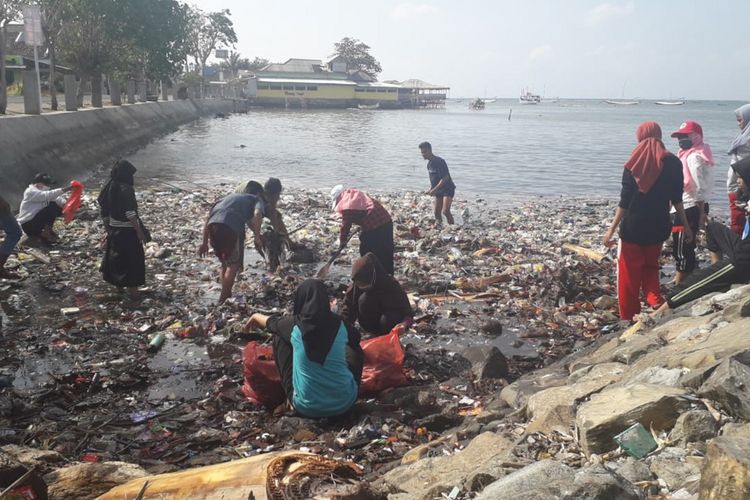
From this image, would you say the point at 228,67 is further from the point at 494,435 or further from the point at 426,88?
the point at 494,435

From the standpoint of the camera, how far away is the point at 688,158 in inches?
252

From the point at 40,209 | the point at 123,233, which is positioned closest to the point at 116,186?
the point at 123,233

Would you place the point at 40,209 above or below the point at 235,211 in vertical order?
below

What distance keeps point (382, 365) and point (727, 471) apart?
112 inches

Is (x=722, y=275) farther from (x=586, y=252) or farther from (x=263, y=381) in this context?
(x=586, y=252)

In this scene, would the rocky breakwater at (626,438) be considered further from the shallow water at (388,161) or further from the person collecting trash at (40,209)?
the shallow water at (388,161)

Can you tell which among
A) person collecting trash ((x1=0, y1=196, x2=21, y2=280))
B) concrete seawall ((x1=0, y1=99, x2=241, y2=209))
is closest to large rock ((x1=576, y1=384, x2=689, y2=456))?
person collecting trash ((x1=0, y1=196, x2=21, y2=280))

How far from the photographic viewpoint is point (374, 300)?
517cm

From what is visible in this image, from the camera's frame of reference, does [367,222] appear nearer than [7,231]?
Yes

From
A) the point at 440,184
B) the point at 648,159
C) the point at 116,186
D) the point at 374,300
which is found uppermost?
the point at 648,159

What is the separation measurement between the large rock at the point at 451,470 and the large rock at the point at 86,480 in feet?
4.10

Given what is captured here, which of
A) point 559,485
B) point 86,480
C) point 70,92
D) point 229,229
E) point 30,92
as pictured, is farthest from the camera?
point 70,92

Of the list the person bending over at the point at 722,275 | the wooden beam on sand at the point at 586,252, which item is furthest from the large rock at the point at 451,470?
the wooden beam on sand at the point at 586,252

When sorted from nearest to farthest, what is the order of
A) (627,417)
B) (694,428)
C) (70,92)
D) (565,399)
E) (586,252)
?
Answer: (694,428)
(627,417)
(565,399)
(586,252)
(70,92)
